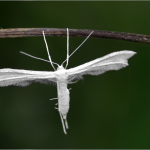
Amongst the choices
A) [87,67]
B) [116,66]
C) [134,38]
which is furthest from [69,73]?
[134,38]

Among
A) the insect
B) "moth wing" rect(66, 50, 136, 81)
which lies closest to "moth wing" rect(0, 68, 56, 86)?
the insect

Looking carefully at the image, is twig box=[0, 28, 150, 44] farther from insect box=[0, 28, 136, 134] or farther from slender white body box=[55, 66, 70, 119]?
slender white body box=[55, 66, 70, 119]

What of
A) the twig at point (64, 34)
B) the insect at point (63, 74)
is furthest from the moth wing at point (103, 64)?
the twig at point (64, 34)

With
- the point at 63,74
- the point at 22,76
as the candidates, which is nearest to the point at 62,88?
the point at 63,74

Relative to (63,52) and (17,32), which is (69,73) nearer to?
(17,32)

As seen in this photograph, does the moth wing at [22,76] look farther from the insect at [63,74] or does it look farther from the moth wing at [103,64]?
the moth wing at [103,64]

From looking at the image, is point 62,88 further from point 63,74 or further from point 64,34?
point 64,34
